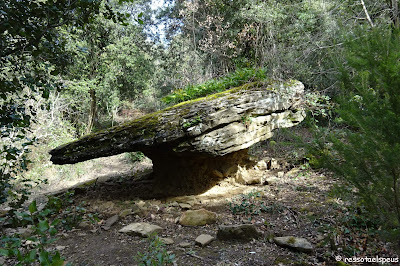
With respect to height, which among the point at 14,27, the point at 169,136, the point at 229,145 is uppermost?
the point at 14,27

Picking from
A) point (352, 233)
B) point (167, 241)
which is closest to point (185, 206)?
point (167, 241)

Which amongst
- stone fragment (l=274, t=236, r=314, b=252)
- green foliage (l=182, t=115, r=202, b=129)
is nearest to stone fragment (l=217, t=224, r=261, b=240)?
stone fragment (l=274, t=236, r=314, b=252)

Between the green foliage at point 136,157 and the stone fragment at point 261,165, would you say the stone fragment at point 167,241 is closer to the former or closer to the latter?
the stone fragment at point 261,165

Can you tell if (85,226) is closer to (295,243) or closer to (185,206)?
(185,206)

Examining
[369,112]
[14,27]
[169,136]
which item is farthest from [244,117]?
[14,27]

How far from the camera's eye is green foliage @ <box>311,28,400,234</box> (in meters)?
1.77

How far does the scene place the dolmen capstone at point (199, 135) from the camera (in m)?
4.70

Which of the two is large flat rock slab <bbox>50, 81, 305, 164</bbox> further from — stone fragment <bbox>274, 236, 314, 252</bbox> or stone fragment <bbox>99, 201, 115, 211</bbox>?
stone fragment <bbox>274, 236, 314, 252</bbox>

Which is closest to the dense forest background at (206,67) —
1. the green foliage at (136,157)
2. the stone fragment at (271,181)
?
the stone fragment at (271,181)

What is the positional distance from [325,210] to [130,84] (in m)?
13.2

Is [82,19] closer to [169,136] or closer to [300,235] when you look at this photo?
[169,136]

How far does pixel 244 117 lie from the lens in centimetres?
520

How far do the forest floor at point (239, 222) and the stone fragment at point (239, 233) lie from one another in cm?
7

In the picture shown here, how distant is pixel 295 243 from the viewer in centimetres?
302
